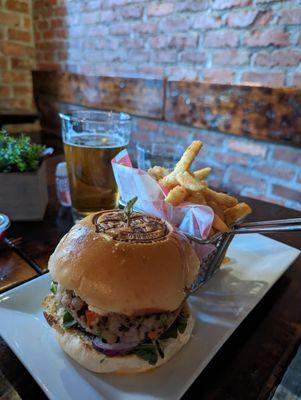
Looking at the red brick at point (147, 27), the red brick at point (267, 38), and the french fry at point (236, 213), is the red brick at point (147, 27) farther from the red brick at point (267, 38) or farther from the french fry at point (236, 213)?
the french fry at point (236, 213)

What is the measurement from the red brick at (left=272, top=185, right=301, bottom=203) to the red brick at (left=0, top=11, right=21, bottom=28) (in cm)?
293

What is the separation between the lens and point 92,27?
2664mm

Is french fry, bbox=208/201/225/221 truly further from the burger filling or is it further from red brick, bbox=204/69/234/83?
red brick, bbox=204/69/234/83

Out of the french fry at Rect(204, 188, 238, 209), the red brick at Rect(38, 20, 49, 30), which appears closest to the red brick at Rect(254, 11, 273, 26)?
the french fry at Rect(204, 188, 238, 209)

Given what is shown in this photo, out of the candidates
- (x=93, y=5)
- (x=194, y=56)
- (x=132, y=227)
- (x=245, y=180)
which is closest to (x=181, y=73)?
(x=194, y=56)

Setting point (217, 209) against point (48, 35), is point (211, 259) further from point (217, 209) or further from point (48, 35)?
point (48, 35)

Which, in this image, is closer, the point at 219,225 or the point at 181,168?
the point at 219,225

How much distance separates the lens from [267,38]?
67.1 inches

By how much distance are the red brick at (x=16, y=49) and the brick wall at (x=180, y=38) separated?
0.30m

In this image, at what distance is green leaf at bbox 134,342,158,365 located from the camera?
1.96 ft

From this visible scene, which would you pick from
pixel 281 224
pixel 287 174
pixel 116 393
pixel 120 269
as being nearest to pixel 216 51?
pixel 287 174

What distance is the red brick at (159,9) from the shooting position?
6.88 ft

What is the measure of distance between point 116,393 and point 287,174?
163cm

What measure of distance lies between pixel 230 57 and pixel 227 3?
29 cm
